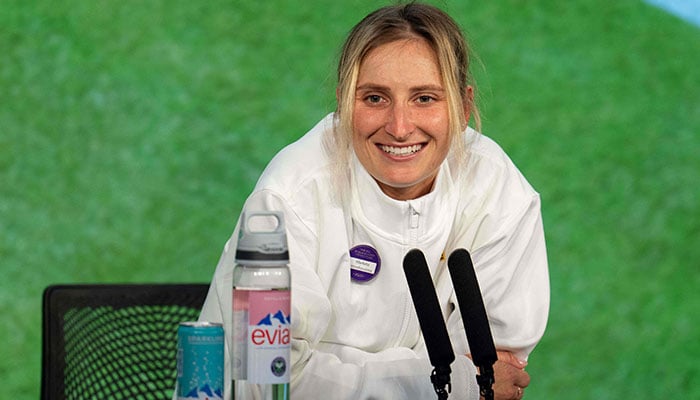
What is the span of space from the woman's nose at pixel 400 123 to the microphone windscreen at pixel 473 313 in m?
0.59

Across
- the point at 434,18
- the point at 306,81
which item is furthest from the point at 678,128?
the point at 434,18

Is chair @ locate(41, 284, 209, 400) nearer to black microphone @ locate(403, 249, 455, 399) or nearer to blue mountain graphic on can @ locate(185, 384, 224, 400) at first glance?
blue mountain graphic on can @ locate(185, 384, 224, 400)

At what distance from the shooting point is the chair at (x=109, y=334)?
1.84 m

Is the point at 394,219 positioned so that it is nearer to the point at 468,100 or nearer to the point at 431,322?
the point at 468,100

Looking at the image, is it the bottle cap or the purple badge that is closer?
the bottle cap

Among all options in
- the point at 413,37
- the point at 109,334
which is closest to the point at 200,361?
the point at 109,334

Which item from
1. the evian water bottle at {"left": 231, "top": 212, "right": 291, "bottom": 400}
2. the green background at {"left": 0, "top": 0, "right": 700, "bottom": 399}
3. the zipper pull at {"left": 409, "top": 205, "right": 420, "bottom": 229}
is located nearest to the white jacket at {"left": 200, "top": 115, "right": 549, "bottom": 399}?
the zipper pull at {"left": 409, "top": 205, "right": 420, "bottom": 229}

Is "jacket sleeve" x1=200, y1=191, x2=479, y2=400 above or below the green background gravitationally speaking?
below

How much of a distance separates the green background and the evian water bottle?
6.55 ft

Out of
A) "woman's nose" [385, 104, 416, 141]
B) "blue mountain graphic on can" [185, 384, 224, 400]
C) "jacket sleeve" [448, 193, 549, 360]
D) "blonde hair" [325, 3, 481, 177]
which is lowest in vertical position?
"blue mountain graphic on can" [185, 384, 224, 400]

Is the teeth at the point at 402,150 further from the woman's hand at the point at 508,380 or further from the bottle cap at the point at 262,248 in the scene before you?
the bottle cap at the point at 262,248

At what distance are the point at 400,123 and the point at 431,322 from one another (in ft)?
2.16

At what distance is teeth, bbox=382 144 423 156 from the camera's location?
1903 millimetres

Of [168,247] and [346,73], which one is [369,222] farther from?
[168,247]
